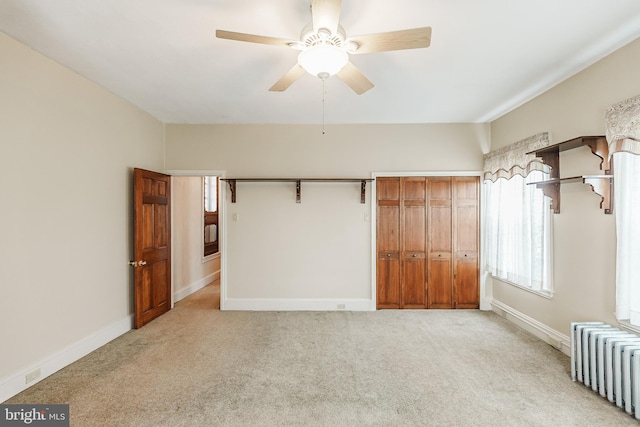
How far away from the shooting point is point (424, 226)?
14.4 ft

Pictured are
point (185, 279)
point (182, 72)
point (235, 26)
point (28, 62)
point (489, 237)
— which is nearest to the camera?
point (235, 26)

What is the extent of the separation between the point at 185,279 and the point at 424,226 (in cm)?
399

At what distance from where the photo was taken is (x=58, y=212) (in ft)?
8.84

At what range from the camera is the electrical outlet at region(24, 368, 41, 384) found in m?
2.41

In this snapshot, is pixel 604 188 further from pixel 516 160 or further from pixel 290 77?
pixel 290 77

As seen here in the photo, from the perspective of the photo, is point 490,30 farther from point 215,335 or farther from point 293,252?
point 215,335

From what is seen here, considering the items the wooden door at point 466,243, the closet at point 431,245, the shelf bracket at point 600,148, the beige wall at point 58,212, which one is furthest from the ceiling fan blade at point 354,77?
the wooden door at point 466,243

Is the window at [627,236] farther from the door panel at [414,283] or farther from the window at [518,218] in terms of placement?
the door panel at [414,283]

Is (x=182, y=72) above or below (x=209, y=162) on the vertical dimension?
above

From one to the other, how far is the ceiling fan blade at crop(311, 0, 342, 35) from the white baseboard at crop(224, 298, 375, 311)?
351 cm

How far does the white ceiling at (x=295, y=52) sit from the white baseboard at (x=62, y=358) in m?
2.57

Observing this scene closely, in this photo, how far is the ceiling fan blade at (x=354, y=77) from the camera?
212cm

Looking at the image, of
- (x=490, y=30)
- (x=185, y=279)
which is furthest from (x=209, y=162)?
(x=490, y=30)

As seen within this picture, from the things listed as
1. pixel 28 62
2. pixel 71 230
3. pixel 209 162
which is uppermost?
pixel 28 62
